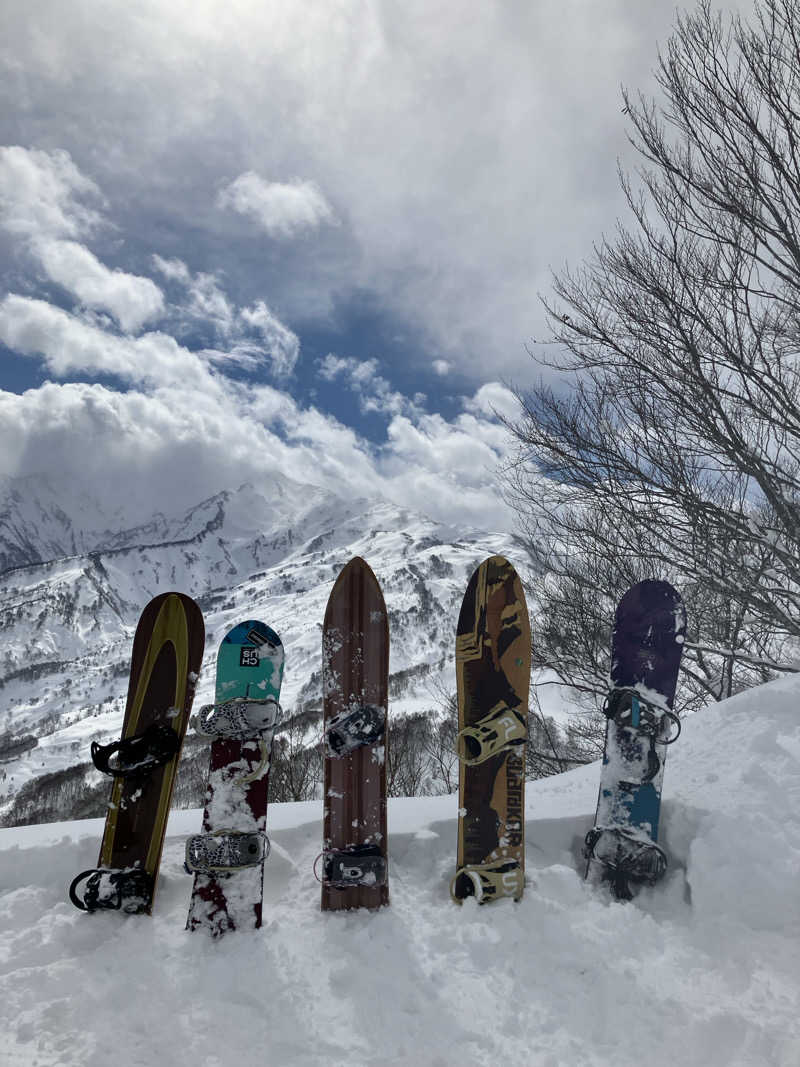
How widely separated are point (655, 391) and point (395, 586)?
177078 mm

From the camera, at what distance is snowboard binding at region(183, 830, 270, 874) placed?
2668mm

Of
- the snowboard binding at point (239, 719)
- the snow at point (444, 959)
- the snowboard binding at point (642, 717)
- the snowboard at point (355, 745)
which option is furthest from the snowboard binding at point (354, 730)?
the snowboard binding at point (642, 717)

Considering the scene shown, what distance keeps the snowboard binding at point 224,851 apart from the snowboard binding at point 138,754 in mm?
474

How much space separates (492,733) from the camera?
120 inches

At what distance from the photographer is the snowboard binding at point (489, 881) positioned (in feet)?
9.01

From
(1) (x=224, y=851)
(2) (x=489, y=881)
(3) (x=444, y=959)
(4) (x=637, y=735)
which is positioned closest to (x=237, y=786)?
(1) (x=224, y=851)

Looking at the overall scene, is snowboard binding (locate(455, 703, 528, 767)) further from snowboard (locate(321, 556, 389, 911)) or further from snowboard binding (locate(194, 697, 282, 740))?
snowboard binding (locate(194, 697, 282, 740))

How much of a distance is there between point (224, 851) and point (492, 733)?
148 centimetres

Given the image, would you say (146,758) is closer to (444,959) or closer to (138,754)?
(138,754)

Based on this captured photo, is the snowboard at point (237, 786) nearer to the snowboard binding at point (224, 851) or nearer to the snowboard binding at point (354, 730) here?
the snowboard binding at point (224, 851)

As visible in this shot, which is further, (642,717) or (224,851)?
(642,717)

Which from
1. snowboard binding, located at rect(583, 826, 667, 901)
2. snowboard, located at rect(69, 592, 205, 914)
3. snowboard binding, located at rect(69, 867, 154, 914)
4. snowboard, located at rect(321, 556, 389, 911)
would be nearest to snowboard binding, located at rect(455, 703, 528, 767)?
snowboard, located at rect(321, 556, 389, 911)

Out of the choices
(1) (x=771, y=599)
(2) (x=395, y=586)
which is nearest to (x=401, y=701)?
(1) (x=771, y=599)

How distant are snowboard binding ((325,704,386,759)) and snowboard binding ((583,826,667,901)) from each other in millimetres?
1285
